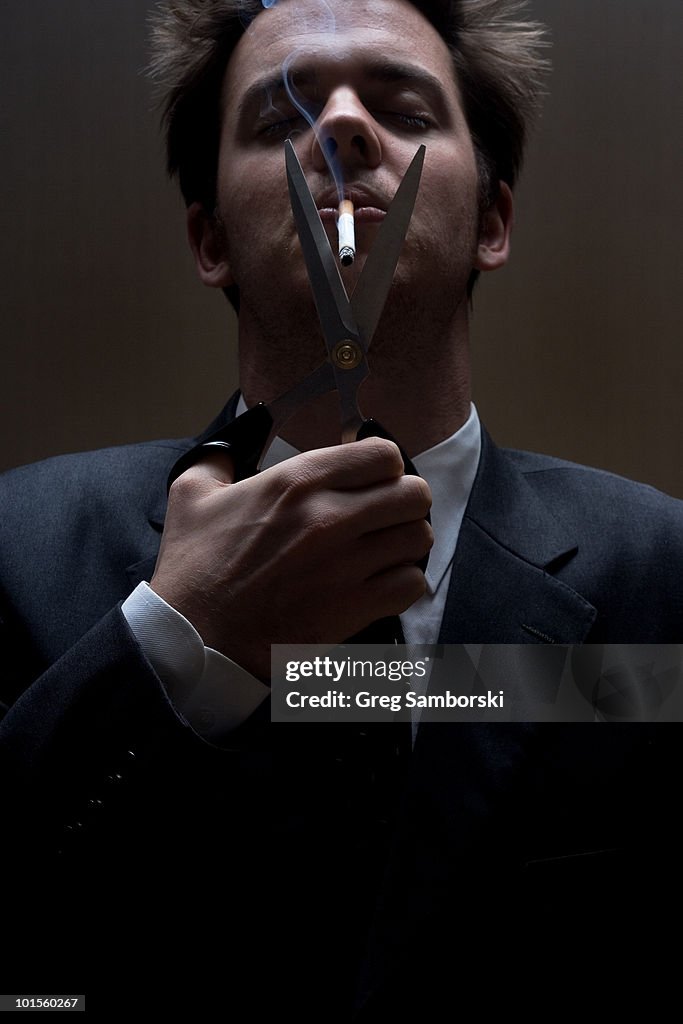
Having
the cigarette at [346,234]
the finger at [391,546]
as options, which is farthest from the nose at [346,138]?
the finger at [391,546]

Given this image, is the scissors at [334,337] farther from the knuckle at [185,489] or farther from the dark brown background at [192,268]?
the dark brown background at [192,268]

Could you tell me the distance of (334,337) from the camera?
842 mm

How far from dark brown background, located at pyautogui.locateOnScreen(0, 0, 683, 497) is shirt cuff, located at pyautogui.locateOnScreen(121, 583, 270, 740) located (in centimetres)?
77

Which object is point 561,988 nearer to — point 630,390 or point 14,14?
point 630,390

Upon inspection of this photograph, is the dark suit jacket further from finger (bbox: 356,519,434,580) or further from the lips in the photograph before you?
the lips

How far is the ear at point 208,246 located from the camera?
125 centimetres

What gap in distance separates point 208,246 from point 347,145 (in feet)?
1.05

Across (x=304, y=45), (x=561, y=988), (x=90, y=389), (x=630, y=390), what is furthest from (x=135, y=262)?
(x=561, y=988)

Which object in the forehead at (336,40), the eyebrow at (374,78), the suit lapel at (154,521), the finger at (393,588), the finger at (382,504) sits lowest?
the suit lapel at (154,521)

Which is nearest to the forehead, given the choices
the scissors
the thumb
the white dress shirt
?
the scissors

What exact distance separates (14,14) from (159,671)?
46.6 inches

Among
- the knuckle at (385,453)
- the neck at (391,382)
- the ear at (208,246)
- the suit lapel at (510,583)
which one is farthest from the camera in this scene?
the ear at (208,246)

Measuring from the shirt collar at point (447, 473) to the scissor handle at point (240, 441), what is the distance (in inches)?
11.0

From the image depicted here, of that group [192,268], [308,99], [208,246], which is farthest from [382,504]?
[192,268]
